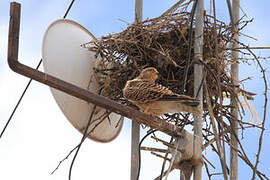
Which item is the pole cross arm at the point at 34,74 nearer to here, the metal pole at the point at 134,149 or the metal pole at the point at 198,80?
the metal pole at the point at 198,80

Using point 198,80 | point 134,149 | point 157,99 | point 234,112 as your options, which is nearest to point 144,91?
point 157,99

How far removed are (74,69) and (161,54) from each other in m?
0.75

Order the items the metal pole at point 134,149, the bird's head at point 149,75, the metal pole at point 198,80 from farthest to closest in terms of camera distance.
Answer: the metal pole at point 134,149
the bird's head at point 149,75
the metal pole at point 198,80

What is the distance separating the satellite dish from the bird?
Result: 61cm

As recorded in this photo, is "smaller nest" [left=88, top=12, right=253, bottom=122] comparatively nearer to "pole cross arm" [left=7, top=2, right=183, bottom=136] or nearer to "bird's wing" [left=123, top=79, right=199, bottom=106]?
"bird's wing" [left=123, top=79, right=199, bottom=106]

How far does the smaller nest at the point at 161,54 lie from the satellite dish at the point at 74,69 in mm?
128

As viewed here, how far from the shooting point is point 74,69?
15.6ft

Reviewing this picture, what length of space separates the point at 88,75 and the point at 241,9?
1.45 m

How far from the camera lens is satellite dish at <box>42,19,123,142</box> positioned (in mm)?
4406

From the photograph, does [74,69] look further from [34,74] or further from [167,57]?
[34,74]

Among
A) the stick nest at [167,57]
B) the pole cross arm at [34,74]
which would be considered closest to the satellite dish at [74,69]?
the stick nest at [167,57]

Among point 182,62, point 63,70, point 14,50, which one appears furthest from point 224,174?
point 14,50

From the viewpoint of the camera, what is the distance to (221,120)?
15.0 ft

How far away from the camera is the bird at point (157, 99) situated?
354cm
